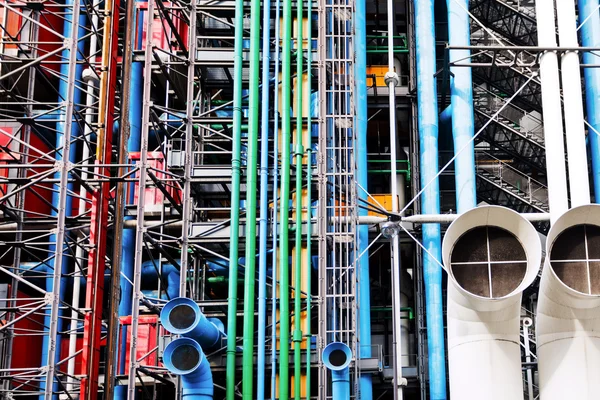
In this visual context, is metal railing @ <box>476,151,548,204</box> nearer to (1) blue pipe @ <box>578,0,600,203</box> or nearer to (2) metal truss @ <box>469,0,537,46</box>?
(1) blue pipe @ <box>578,0,600,203</box>

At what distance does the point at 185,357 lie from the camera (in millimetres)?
22422

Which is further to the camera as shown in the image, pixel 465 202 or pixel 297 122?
pixel 465 202

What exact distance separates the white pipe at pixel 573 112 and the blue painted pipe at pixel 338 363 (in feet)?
20.5

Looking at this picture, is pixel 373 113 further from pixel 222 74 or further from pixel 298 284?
pixel 298 284

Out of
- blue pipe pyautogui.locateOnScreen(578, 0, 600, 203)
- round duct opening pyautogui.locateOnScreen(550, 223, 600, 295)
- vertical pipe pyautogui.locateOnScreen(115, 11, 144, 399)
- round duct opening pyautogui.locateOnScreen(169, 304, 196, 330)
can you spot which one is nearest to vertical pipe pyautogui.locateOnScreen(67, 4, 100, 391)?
vertical pipe pyautogui.locateOnScreen(115, 11, 144, 399)

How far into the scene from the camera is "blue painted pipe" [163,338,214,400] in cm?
2230

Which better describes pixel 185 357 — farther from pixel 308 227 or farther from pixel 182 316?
pixel 308 227

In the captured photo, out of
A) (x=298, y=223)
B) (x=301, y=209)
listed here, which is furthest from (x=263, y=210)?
(x=301, y=209)

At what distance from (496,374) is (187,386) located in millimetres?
6310

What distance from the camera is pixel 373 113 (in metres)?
36.8

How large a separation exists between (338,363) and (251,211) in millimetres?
4267

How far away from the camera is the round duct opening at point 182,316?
2272 centimetres

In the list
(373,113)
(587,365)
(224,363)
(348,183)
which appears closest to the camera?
(587,365)

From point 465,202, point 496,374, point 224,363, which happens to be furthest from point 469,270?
point 465,202
